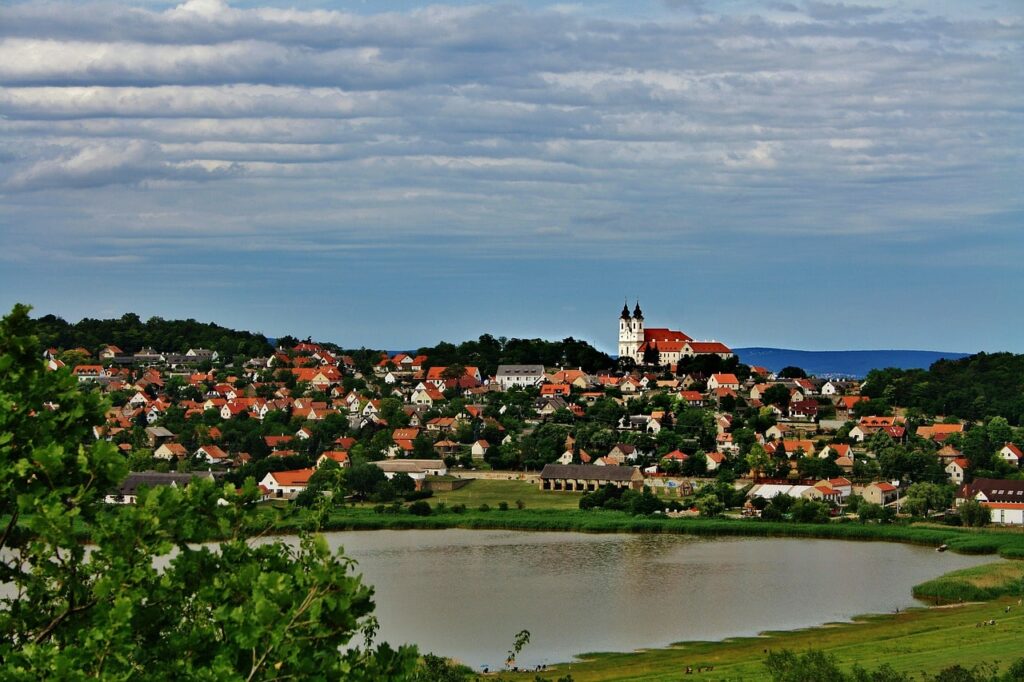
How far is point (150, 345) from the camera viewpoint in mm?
77688

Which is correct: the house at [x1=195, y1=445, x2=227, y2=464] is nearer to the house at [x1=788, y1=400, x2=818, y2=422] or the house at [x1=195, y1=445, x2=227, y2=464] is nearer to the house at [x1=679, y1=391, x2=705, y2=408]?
the house at [x1=679, y1=391, x2=705, y2=408]

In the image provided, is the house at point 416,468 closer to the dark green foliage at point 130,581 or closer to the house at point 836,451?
the house at point 836,451

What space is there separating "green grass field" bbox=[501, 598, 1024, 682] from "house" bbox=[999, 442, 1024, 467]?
21.6 m

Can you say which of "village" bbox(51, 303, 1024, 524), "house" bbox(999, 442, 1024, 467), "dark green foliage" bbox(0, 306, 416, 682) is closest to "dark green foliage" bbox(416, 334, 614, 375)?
"village" bbox(51, 303, 1024, 524)

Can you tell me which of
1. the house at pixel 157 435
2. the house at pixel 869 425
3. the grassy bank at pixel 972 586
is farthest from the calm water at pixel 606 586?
the house at pixel 157 435

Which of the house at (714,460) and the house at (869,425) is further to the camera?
the house at (869,425)

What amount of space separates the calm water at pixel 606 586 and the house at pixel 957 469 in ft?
32.1

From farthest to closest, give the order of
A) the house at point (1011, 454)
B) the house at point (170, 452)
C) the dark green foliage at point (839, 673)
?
the house at point (170, 452), the house at point (1011, 454), the dark green foliage at point (839, 673)

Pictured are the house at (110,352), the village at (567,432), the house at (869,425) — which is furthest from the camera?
the house at (110,352)

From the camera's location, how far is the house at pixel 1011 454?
4566cm

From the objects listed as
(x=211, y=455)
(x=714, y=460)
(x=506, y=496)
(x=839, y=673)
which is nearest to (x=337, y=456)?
(x=211, y=455)

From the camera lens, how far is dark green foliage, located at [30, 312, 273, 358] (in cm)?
7581

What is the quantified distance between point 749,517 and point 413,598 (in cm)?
1509

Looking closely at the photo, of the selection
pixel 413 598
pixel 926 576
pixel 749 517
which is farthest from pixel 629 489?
pixel 413 598
